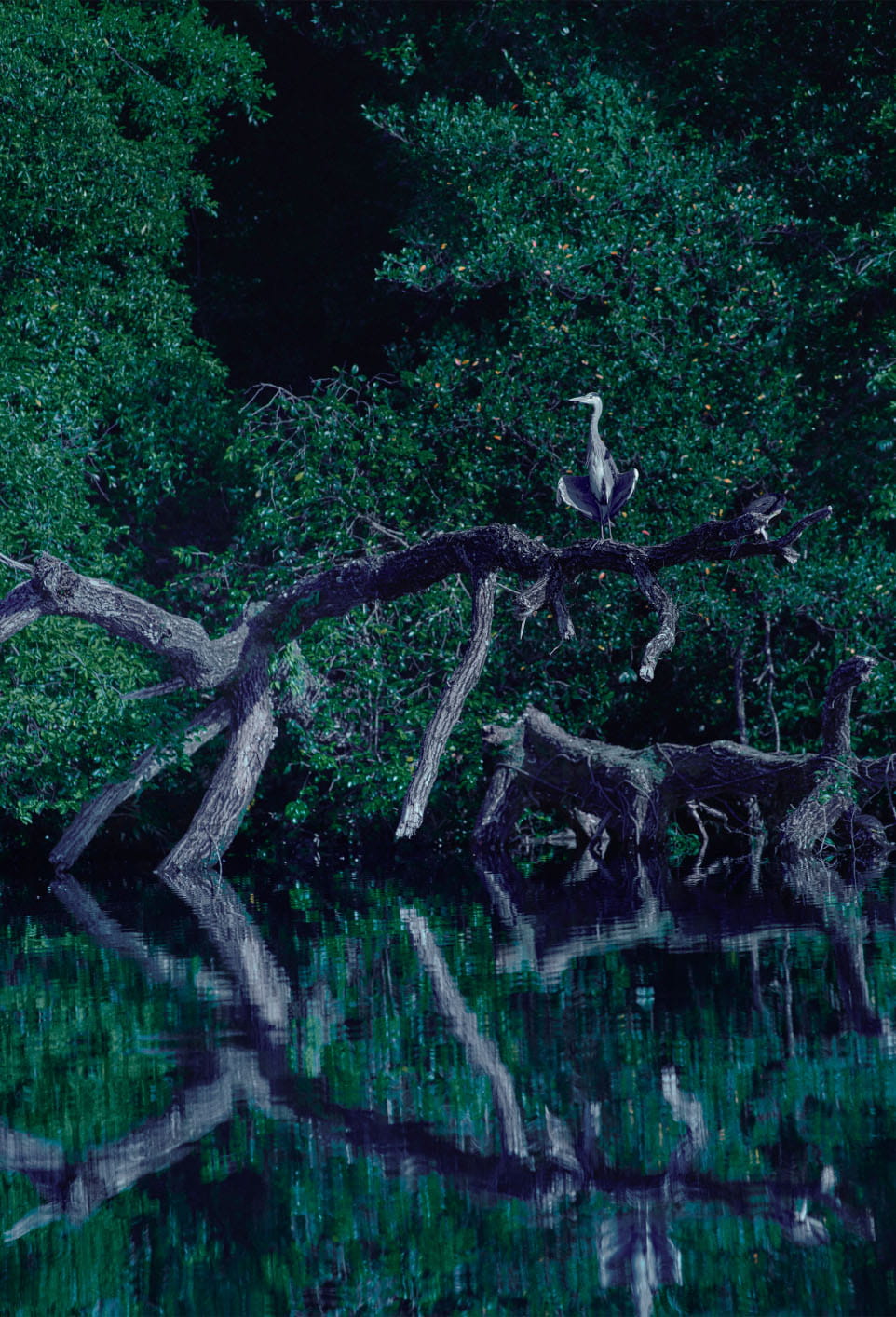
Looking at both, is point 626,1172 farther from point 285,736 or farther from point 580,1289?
point 285,736

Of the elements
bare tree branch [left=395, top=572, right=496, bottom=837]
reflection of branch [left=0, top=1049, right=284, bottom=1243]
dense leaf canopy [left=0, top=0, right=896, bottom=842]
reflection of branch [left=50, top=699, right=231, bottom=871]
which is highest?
dense leaf canopy [left=0, top=0, right=896, bottom=842]

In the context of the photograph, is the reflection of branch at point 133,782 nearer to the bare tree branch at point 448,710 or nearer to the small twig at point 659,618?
the bare tree branch at point 448,710

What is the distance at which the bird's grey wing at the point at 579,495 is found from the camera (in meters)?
12.1

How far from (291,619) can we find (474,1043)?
708cm

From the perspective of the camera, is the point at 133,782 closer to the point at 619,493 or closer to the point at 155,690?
the point at 155,690

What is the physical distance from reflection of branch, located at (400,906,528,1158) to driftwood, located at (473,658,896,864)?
4.85 m

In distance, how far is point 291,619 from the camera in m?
12.9

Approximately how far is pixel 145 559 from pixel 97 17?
231 inches

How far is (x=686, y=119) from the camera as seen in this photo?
58.8 ft

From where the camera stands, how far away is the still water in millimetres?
3842

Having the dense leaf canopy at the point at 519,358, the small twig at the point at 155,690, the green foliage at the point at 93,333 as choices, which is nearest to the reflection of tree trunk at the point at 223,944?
the small twig at the point at 155,690

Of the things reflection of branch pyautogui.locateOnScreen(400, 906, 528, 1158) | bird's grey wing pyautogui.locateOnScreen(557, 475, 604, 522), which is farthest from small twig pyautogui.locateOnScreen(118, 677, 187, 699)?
reflection of branch pyautogui.locateOnScreen(400, 906, 528, 1158)

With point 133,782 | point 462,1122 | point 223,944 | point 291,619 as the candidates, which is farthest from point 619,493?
point 462,1122

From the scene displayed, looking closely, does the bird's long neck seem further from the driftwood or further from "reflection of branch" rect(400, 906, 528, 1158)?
"reflection of branch" rect(400, 906, 528, 1158)
